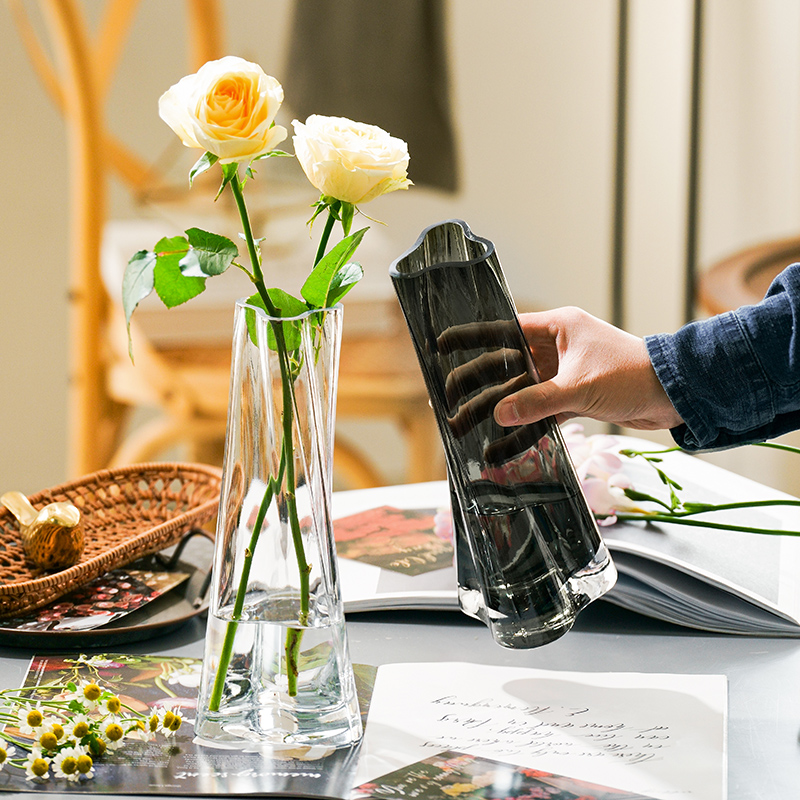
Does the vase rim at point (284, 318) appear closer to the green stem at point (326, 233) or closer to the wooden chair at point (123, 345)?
the green stem at point (326, 233)

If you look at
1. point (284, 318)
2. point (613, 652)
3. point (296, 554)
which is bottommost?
point (613, 652)

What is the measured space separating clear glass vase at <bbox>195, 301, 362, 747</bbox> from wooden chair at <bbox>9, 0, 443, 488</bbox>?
4.25ft

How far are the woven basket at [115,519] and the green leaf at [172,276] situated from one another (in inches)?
9.5

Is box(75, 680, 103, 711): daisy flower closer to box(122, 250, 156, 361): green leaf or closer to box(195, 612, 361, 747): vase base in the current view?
box(195, 612, 361, 747): vase base

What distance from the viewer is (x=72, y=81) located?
1.73 m

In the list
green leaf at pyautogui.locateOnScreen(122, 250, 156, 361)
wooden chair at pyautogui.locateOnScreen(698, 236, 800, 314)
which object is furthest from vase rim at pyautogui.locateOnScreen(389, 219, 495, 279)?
wooden chair at pyautogui.locateOnScreen(698, 236, 800, 314)

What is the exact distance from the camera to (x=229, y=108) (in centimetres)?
41

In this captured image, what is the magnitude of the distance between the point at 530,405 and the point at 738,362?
183mm

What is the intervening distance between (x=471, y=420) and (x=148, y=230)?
162cm

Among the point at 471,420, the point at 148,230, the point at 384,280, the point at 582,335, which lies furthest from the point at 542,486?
the point at 148,230

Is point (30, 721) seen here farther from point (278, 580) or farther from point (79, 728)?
point (278, 580)

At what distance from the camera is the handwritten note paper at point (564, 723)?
0.43 m

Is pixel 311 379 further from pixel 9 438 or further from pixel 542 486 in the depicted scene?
pixel 9 438

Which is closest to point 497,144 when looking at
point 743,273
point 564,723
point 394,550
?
point 743,273
